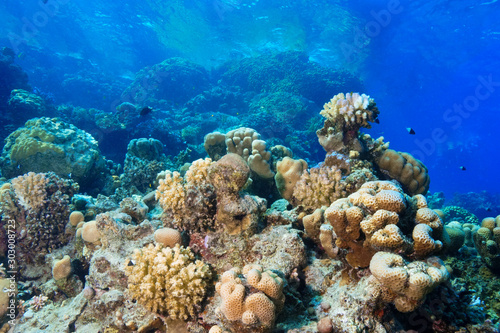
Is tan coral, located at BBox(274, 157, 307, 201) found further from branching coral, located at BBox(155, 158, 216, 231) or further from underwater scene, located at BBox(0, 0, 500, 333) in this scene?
branching coral, located at BBox(155, 158, 216, 231)

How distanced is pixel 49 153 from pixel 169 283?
713 cm

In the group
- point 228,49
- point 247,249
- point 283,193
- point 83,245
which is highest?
point 228,49

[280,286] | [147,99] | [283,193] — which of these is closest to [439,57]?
[147,99]

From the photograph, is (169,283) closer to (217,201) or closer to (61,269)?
(217,201)

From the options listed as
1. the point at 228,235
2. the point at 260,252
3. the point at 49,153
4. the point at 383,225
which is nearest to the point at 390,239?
the point at 383,225

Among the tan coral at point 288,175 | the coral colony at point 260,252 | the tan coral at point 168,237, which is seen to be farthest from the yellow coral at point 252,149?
the tan coral at point 168,237

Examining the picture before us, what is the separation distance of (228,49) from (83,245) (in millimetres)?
51086

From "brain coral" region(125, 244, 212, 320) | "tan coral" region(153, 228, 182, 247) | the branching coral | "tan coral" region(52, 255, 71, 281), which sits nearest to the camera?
"brain coral" region(125, 244, 212, 320)

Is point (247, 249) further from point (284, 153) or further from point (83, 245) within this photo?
point (284, 153)

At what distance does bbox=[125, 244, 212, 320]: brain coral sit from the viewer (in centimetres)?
275

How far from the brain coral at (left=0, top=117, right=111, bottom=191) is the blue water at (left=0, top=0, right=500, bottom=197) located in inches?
851

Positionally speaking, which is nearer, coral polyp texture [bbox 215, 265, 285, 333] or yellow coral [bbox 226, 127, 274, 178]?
coral polyp texture [bbox 215, 265, 285, 333]

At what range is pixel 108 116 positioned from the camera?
512 inches

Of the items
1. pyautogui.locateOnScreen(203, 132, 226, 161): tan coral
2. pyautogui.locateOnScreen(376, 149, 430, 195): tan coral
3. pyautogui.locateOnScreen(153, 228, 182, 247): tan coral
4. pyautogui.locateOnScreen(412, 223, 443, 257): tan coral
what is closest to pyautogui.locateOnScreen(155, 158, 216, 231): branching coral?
pyautogui.locateOnScreen(153, 228, 182, 247): tan coral
